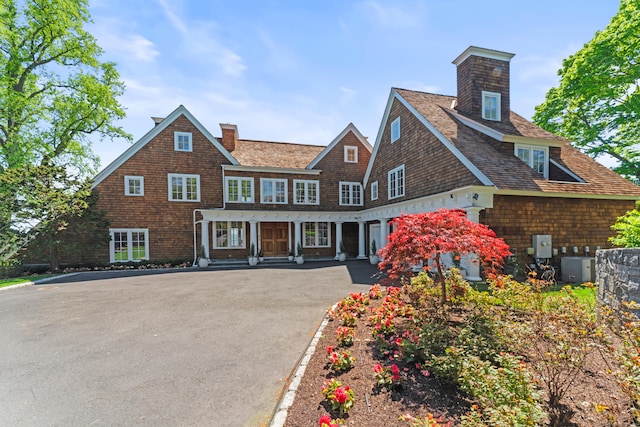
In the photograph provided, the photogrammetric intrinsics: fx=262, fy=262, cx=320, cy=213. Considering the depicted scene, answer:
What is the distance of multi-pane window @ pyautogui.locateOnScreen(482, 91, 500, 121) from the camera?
1295 cm

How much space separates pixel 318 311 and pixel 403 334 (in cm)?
286

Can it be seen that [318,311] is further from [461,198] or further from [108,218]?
[108,218]

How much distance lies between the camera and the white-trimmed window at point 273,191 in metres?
18.5

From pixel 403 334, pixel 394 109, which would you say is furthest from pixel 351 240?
pixel 403 334

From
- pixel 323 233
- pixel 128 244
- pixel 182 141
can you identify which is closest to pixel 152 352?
pixel 128 244

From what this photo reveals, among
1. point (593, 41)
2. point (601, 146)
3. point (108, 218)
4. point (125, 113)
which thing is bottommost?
point (108, 218)

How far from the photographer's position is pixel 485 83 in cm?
1291

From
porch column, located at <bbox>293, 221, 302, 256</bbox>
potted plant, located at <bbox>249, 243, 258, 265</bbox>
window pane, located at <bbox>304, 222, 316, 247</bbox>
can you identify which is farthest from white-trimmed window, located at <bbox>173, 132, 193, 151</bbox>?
window pane, located at <bbox>304, 222, 316, 247</bbox>

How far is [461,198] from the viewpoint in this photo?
31.5 feet

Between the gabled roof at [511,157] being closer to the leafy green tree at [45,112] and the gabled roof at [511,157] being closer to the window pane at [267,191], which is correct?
the window pane at [267,191]

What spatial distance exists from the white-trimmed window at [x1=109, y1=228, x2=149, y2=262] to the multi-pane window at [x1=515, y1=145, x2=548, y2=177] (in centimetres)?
2035

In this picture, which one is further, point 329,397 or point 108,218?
point 108,218

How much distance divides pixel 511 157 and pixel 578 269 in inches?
186

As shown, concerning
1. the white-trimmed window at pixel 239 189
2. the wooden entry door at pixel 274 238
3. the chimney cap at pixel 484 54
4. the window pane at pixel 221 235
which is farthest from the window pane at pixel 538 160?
the window pane at pixel 221 235
